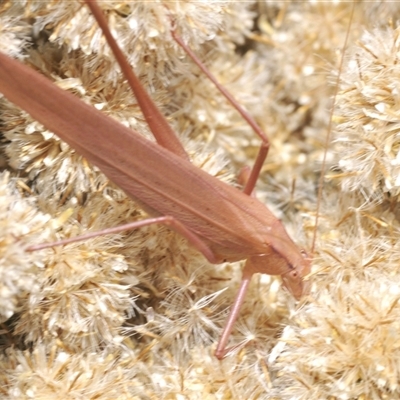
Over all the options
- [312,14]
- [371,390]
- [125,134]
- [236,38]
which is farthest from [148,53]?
Result: [371,390]

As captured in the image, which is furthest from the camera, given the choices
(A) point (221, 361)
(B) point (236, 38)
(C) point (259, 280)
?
(B) point (236, 38)

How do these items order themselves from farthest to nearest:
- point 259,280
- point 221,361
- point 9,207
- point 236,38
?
point 236,38 < point 259,280 < point 221,361 < point 9,207

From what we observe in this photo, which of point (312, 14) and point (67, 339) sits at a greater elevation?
point (312, 14)

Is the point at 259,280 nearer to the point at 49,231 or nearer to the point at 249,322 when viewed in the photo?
the point at 249,322

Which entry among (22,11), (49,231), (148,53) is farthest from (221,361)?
(22,11)

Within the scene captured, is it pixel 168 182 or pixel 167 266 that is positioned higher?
pixel 168 182

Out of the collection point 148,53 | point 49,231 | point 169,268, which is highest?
point 148,53

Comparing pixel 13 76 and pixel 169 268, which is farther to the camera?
pixel 169 268
